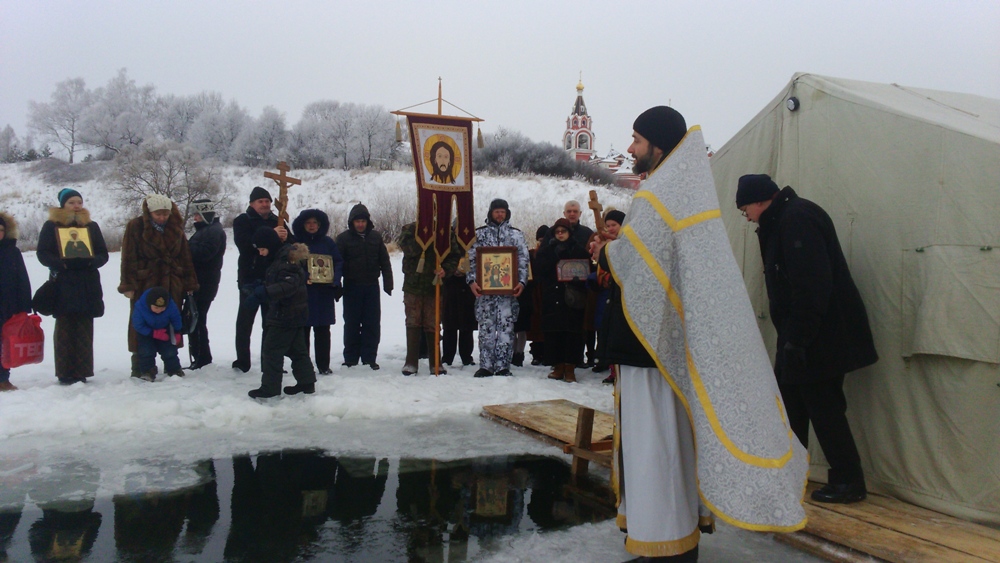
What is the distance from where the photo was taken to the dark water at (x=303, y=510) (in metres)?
3.38

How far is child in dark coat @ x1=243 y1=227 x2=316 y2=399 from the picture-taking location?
6.45 metres

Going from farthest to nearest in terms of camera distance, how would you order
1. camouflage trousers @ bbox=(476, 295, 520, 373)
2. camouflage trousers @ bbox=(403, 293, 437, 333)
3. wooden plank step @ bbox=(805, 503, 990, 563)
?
camouflage trousers @ bbox=(403, 293, 437, 333) < camouflage trousers @ bbox=(476, 295, 520, 373) < wooden plank step @ bbox=(805, 503, 990, 563)

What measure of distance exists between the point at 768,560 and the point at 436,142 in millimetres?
6022

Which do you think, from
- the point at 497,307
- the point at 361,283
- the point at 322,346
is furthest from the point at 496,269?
the point at 322,346

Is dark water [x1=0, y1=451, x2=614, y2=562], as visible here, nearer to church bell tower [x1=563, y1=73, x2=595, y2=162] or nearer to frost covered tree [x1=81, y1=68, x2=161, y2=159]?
frost covered tree [x1=81, y1=68, x2=161, y2=159]

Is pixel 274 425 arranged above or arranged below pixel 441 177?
below

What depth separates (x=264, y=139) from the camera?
168 feet

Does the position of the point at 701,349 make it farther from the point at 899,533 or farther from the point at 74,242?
the point at 74,242

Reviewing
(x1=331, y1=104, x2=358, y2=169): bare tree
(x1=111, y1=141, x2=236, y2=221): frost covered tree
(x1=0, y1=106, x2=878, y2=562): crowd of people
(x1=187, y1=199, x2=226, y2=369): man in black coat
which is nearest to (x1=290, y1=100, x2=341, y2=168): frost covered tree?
(x1=331, y1=104, x2=358, y2=169): bare tree

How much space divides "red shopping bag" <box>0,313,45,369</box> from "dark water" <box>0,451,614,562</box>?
2.74m

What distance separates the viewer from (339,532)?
362 cm

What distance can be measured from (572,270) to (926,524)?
15.8 feet

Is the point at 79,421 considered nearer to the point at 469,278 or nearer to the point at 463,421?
the point at 463,421

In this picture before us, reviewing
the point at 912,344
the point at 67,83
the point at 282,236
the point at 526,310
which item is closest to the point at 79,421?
the point at 282,236
